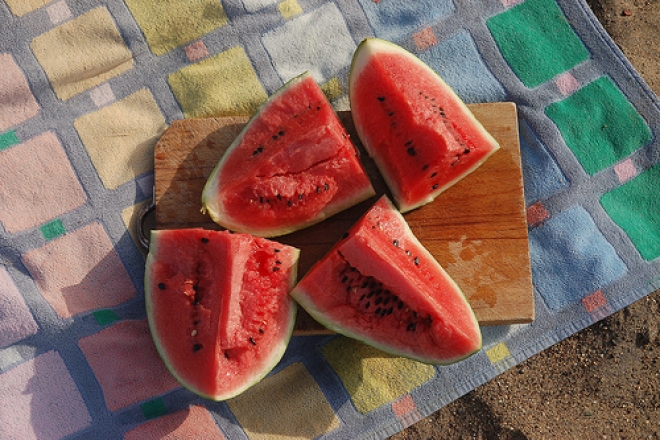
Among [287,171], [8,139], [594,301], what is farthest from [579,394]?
[8,139]

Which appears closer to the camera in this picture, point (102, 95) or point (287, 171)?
point (287, 171)

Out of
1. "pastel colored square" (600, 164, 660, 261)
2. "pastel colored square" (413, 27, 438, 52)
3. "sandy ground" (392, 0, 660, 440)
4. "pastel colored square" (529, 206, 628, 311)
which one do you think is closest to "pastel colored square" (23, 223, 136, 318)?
"sandy ground" (392, 0, 660, 440)

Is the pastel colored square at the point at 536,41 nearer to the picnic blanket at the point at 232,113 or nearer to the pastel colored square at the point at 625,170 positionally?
the picnic blanket at the point at 232,113

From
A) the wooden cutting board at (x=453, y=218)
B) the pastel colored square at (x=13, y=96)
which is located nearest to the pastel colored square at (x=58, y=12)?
the pastel colored square at (x=13, y=96)

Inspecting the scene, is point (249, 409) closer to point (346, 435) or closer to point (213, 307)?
point (346, 435)

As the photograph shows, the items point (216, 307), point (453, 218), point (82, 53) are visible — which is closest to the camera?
point (216, 307)

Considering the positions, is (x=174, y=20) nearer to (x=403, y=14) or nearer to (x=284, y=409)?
(x=403, y=14)
